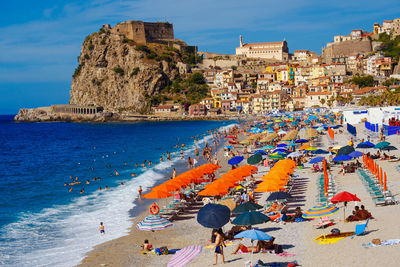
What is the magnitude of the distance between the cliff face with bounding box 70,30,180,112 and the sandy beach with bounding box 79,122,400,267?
9921cm

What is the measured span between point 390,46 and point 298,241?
98519 millimetres

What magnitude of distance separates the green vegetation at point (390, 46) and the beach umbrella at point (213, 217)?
89.6 metres

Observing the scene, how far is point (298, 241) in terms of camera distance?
42.5ft

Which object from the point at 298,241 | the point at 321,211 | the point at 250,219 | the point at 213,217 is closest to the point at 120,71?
the point at 321,211

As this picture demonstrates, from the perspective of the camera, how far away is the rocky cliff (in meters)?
118

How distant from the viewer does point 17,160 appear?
174ft

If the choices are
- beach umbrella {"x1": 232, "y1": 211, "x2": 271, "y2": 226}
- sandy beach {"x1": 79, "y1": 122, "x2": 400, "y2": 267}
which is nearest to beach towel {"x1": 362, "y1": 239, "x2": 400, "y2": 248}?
sandy beach {"x1": 79, "y1": 122, "x2": 400, "y2": 267}

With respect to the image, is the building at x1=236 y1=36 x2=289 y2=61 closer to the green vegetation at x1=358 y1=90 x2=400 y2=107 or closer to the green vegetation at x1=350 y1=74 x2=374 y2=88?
the green vegetation at x1=350 y1=74 x2=374 y2=88

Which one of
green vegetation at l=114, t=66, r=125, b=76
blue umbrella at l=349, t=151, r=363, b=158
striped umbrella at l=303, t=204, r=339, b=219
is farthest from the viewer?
green vegetation at l=114, t=66, r=125, b=76

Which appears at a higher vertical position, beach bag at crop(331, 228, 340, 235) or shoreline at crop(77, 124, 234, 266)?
beach bag at crop(331, 228, 340, 235)

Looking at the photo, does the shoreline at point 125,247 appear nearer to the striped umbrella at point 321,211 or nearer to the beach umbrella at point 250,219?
the beach umbrella at point 250,219

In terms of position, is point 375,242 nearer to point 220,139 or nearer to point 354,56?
point 220,139

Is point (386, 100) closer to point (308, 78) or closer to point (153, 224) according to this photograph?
point (308, 78)

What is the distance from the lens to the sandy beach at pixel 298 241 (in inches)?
428
